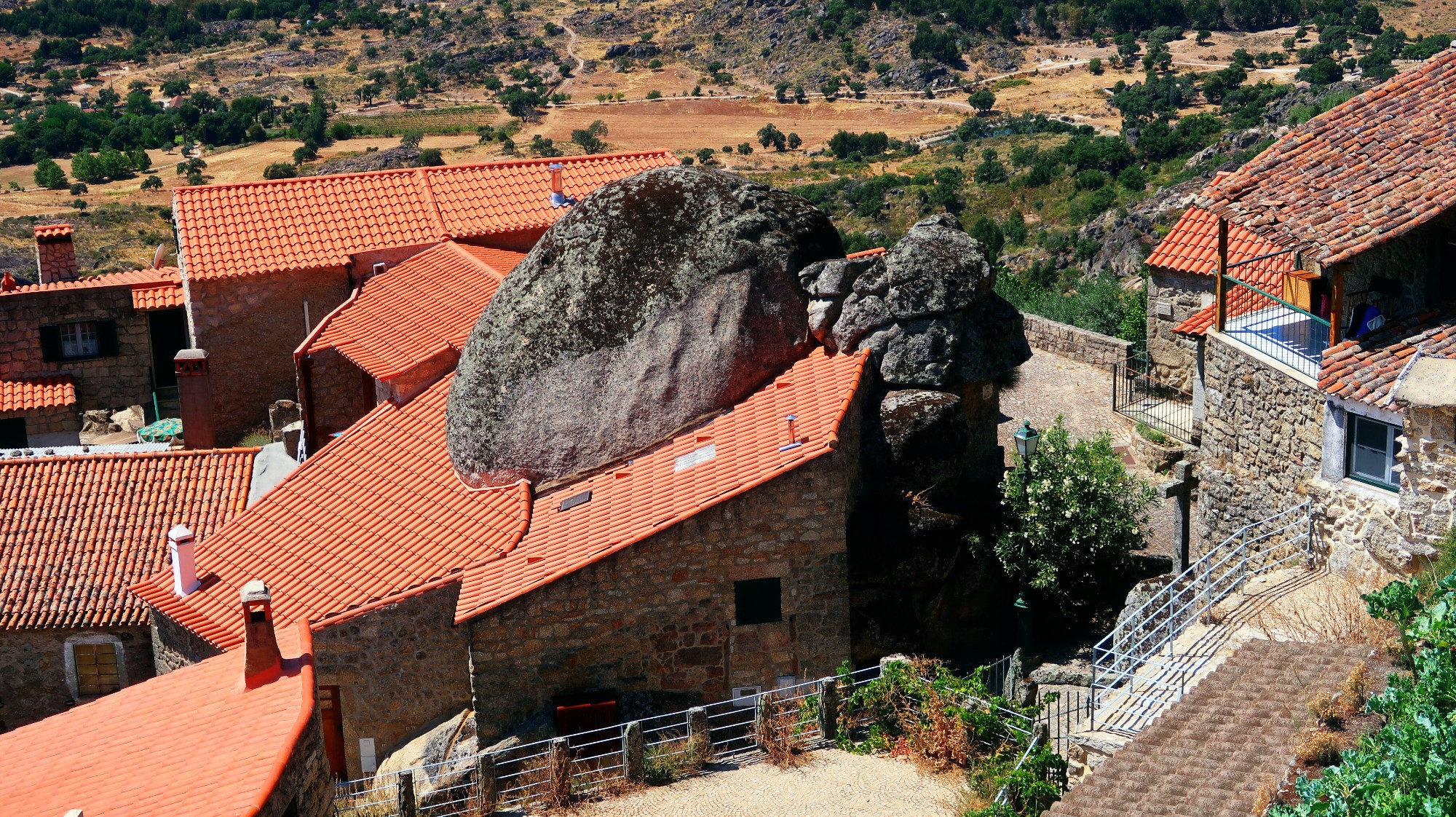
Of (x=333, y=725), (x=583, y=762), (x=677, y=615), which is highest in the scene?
(x=677, y=615)

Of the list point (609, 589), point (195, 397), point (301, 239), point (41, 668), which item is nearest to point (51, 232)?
point (301, 239)

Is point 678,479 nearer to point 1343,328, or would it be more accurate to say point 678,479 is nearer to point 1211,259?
point 1343,328

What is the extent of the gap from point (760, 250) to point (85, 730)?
9.85 meters

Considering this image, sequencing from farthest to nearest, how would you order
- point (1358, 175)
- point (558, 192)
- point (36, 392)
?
point (36, 392)
point (558, 192)
point (1358, 175)

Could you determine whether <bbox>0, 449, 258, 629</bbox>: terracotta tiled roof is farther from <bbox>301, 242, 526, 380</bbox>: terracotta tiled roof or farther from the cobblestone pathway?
the cobblestone pathway

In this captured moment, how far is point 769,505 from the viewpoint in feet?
60.1

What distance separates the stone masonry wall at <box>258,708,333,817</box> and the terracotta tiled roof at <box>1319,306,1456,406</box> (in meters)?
11.6

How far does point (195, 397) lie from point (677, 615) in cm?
1260

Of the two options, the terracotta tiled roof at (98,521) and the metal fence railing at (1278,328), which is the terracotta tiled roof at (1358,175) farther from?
the terracotta tiled roof at (98,521)

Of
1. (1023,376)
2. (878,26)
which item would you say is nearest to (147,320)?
(1023,376)

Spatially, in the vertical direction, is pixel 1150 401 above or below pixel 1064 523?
below

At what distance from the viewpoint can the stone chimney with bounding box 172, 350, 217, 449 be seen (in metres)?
27.0

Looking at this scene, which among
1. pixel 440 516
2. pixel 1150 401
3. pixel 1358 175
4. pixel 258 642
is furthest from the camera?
pixel 1150 401

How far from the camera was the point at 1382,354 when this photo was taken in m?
18.4
